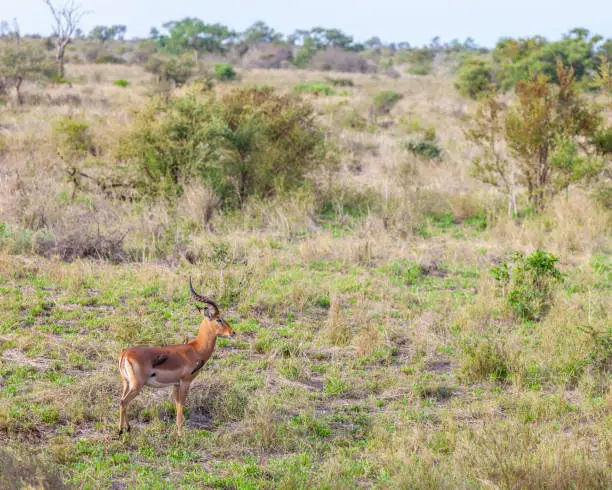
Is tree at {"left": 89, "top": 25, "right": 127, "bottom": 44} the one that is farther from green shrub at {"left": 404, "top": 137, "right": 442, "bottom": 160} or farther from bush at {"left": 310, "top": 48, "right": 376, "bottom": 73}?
green shrub at {"left": 404, "top": 137, "right": 442, "bottom": 160}

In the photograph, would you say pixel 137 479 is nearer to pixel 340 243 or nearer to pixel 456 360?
pixel 456 360

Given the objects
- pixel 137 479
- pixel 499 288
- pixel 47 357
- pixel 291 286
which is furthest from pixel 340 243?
pixel 137 479

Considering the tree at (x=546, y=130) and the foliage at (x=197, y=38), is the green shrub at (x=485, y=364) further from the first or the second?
the foliage at (x=197, y=38)

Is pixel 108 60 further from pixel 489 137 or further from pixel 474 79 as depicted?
pixel 489 137

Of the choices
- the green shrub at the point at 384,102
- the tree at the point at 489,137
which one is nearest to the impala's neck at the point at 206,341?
the tree at the point at 489,137

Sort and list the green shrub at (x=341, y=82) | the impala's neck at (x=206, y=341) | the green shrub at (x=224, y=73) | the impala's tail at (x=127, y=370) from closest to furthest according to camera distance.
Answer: the impala's tail at (x=127, y=370) → the impala's neck at (x=206, y=341) → the green shrub at (x=224, y=73) → the green shrub at (x=341, y=82)

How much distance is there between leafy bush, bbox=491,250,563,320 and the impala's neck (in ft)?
13.9

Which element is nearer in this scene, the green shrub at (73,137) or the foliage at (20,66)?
the green shrub at (73,137)

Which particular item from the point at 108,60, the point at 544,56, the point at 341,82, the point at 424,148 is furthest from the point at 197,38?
the point at 424,148

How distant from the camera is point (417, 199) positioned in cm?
1381

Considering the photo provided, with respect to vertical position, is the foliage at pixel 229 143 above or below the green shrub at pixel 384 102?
below

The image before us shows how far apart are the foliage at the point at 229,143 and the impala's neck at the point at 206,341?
24.9 ft

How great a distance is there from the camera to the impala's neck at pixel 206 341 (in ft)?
18.2

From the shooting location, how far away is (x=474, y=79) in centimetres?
3253
